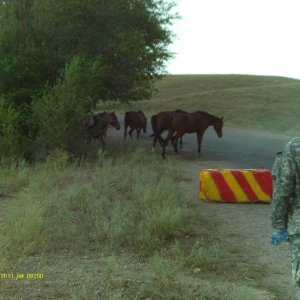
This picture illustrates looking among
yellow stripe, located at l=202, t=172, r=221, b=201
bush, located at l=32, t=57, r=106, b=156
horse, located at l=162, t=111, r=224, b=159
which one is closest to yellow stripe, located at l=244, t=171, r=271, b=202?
yellow stripe, located at l=202, t=172, r=221, b=201

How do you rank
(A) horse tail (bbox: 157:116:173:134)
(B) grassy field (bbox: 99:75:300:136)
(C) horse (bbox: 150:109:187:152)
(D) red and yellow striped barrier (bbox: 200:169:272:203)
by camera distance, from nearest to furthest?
(D) red and yellow striped barrier (bbox: 200:169:272:203)
(A) horse tail (bbox: 157:116:173:134)
(C) horse (bbox: 150:109:187:152)
(B) grassy field (bbox: 99:75:300:136)

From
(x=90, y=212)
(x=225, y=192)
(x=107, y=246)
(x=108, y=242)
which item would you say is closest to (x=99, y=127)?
(x=225, y=192)

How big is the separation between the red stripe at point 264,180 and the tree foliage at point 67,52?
6329 mm

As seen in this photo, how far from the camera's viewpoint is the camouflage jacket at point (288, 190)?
355 centimetres

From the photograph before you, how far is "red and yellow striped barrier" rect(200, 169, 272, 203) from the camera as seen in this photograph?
10.4m

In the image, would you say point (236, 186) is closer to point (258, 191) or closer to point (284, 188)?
point (258, 191)

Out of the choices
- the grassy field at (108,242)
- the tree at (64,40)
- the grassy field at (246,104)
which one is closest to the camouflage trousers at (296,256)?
the grassy field at (108,242)

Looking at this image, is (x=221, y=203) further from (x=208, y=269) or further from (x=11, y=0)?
(x=11, y=0)

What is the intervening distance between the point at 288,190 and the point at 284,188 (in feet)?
0.11

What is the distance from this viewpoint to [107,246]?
21.6 feet

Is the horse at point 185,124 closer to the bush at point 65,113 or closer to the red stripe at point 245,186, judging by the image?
the bush at point 65,113

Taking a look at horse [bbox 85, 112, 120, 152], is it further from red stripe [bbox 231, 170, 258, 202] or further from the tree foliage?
red stripe [bbox 231, 170, 258, 202]

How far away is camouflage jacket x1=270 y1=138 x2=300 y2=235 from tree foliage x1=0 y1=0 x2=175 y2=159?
11531 millimetres

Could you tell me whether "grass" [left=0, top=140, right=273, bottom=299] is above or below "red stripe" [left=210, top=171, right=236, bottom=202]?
above
